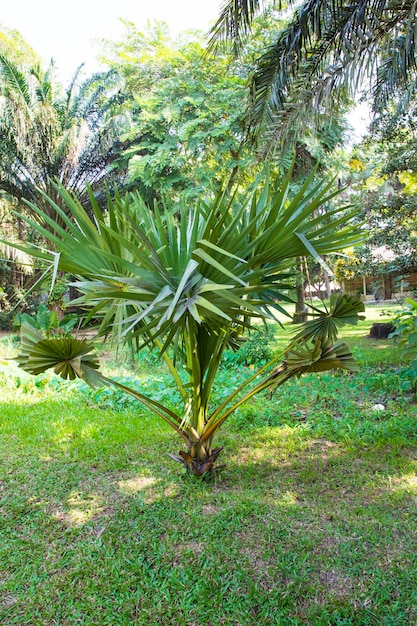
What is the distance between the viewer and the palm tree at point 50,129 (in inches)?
422

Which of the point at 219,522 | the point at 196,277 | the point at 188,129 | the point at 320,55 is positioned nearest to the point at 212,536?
the point at 219,522

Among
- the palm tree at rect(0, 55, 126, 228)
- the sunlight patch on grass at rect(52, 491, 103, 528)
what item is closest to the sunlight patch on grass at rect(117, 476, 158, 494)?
the sunlight patch on grass at rect(52, 491, 103, 528)

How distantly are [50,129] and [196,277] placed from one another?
11.5 m

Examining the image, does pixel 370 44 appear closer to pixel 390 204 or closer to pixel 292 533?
pixel 390 204

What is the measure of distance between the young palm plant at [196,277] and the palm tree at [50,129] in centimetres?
866

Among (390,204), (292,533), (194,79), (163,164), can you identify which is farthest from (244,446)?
(194,79)

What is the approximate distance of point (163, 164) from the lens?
38.1 feet

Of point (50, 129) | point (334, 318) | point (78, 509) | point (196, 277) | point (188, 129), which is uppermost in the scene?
point (50, 129)

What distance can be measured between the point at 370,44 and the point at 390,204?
3.50m

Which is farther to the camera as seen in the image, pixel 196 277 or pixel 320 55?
pixel 320 55

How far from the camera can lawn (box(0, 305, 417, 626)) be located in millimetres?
2021

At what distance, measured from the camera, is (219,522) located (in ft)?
8.70

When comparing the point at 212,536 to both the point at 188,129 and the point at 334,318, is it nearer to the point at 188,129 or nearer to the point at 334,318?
the point at 334,318

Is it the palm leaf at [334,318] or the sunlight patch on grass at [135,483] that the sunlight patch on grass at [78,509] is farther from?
the palm leaf at [334,318]
